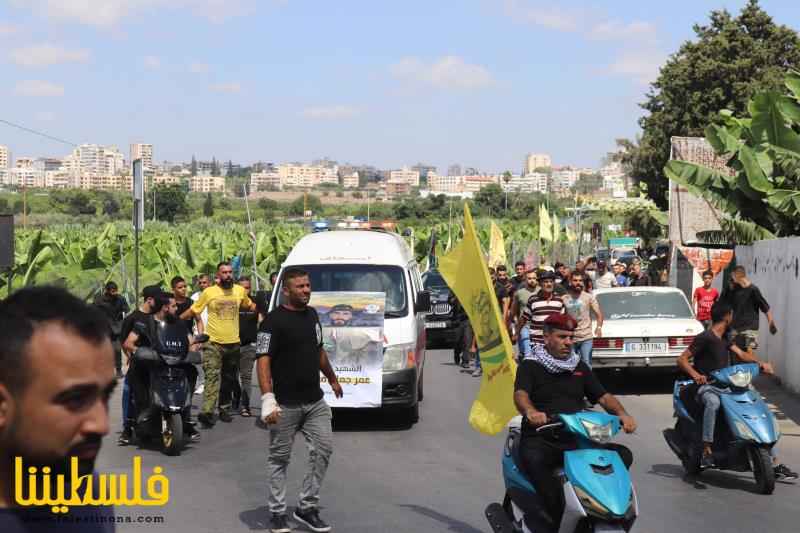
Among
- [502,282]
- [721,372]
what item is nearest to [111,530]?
[721,372]

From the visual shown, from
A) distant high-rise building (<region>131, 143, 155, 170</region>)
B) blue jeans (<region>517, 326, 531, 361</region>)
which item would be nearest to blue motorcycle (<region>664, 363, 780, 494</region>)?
blue jeans (<region>517, 326, 531, 361</region>)

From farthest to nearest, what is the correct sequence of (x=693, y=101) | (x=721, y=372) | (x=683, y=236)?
1. (x=693, y=101)
2. (x=683, y=236)
3. (x=721, y=372)

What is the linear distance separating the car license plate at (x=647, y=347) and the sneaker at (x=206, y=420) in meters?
6.31

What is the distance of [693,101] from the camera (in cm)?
4688

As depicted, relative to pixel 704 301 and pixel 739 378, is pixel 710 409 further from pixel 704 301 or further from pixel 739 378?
pixel 704 301

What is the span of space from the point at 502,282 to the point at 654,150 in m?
29.8

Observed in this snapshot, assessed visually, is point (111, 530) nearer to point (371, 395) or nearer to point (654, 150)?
point (371, 395)

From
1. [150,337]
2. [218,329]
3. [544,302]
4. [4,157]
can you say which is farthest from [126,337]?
[4,157]

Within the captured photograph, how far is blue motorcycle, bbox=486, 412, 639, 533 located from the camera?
6.26 m

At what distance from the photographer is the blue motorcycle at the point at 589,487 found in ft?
20.5

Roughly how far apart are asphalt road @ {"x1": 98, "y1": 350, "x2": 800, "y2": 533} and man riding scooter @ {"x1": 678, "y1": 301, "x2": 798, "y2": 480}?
→ 28 centimetres

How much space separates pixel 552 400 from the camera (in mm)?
6984

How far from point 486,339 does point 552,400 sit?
1.51m

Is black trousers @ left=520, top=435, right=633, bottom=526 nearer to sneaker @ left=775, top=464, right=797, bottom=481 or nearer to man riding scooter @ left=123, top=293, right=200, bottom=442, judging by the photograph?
sneaker @ left=775, top=464, right=797, bottom=481
